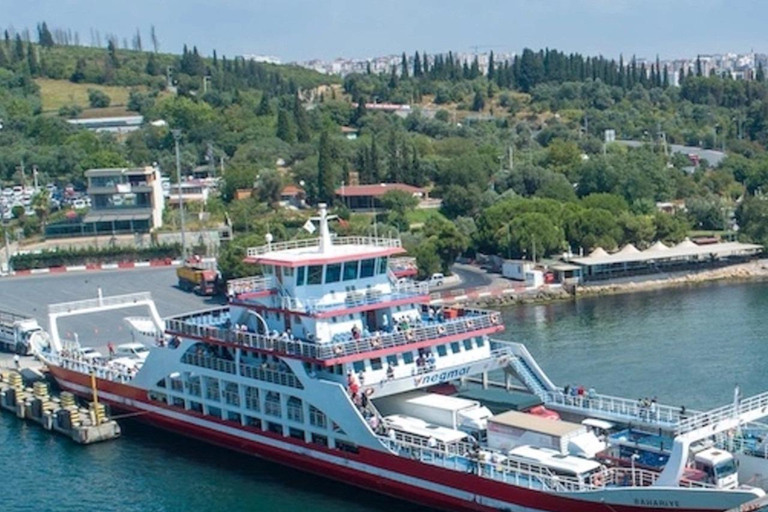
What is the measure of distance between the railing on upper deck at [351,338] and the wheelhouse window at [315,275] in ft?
5.05

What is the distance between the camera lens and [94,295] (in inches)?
1991

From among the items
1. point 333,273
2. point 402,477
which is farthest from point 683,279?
point 402,477

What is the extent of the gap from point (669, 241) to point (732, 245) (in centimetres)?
321

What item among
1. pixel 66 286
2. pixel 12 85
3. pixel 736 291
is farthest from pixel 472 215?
pixel 12 85

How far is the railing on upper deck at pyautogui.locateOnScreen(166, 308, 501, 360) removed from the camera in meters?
24.3

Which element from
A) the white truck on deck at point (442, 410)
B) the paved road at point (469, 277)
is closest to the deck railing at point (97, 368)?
the white truck on deck at point (442, 410)

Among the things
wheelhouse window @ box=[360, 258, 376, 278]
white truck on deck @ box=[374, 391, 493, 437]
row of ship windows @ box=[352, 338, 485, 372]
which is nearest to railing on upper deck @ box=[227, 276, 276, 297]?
wheelhouse window @ box=[360, 258, 376, 278]

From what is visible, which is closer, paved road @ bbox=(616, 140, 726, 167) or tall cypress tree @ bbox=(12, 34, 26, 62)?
paved road @ bbox=(616, 140, 726, 167)

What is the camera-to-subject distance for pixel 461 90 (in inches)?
4350

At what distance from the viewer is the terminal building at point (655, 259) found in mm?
53250

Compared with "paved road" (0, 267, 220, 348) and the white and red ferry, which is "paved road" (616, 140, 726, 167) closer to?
"paved road" (0, 267, 220, 348)

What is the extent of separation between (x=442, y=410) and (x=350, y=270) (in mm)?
4438

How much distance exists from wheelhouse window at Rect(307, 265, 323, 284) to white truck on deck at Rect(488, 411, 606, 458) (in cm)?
555

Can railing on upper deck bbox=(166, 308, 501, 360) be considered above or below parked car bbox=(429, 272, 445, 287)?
above
